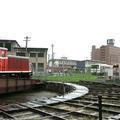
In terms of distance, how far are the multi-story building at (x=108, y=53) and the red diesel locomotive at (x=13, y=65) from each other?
121467 mm

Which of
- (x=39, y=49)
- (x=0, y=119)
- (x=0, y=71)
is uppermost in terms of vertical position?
(x=39, y=49)

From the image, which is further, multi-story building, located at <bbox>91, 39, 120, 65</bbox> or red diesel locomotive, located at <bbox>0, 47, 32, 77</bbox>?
multi-story building, located at <bbox>91, 39, 120, 65</bbox>

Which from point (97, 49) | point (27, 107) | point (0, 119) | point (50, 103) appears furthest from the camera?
point (97, 49)

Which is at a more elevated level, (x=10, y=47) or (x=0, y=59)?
(x=10, y=47)

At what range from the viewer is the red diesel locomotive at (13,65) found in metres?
31.9

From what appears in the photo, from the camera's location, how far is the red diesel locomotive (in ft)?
105

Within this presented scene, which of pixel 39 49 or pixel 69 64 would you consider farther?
pixel 69 64

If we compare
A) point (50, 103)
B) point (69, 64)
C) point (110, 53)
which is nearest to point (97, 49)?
point (110, 53)

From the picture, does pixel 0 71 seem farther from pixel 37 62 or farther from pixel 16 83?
pixel 37 62

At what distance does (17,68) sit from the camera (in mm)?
36094

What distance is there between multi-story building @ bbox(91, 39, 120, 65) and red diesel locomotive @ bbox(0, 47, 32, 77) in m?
121

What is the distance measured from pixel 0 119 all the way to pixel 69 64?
425ft

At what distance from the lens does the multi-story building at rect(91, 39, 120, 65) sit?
16262 cm

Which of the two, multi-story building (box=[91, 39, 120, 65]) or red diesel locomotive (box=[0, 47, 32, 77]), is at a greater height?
multi-story building (box=[91, 39, 120, 65])
